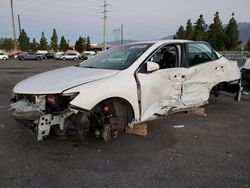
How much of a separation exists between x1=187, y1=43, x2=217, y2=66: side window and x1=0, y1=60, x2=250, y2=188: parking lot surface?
4.25ft

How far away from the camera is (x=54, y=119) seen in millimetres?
3729

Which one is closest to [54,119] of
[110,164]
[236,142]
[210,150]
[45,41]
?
[110,164]

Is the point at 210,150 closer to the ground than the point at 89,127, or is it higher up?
closer to the ground

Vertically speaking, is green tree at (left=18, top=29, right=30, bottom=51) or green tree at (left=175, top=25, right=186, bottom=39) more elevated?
green tree at (left=175, top=25, right=186, bottom=39)

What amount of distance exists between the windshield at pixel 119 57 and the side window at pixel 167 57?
274 mm

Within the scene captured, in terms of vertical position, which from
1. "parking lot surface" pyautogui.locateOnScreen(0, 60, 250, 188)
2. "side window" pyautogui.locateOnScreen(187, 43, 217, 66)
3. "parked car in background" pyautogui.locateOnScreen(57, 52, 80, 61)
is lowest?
"parked car in background" pyautogui.locateOnScreen(57, 52, 80, 61)

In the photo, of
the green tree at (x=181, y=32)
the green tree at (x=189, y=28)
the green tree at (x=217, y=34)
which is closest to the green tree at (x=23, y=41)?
the green tree at (x=181, y=32)

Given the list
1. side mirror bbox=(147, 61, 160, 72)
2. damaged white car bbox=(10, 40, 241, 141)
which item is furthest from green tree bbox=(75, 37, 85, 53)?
side mirror bbox=(147, 61, 160, 72)

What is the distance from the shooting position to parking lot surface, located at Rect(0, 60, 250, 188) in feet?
10.5

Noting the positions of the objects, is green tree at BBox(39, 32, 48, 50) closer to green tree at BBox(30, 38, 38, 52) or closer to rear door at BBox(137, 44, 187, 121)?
green tree at BBox(30, 38, 38, 52)

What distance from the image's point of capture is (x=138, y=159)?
149 inches

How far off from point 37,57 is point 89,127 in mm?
44290

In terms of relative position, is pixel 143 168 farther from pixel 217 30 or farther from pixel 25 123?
pixel 217 30

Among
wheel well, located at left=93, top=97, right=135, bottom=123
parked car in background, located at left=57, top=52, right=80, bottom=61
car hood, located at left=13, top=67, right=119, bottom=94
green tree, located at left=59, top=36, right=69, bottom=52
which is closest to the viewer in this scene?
car hood, located at left=13, top=67, right=119, bottom=94
